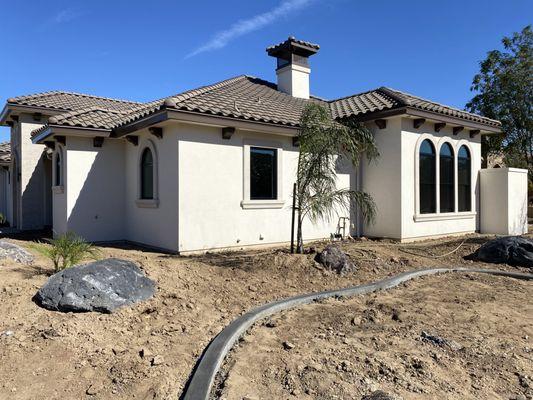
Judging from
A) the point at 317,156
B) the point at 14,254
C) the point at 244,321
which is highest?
the point at 317,156

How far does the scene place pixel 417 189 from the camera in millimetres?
12312

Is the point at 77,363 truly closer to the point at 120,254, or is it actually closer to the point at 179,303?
the point at 179,303

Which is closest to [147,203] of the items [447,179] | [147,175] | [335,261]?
[147,175]

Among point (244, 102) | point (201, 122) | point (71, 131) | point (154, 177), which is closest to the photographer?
point (201, 122)

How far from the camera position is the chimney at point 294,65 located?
16188mm

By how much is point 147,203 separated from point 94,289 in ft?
19.3

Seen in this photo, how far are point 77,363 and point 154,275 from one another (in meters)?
2.43

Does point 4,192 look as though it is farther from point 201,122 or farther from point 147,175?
point 201,122

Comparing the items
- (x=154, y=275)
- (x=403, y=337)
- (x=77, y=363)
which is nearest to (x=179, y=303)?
(x=154, y=275)

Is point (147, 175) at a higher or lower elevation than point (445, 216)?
higher

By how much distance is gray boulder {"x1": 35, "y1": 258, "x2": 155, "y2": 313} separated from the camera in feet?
16.2

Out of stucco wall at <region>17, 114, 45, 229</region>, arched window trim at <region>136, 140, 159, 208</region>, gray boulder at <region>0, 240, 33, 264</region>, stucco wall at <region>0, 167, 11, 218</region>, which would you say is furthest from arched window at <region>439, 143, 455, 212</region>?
stucco wall at <region>0, 167, 11, 218</region>

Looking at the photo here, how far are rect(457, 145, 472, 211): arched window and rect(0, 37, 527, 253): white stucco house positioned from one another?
0.04 metres

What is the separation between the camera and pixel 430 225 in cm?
1283
